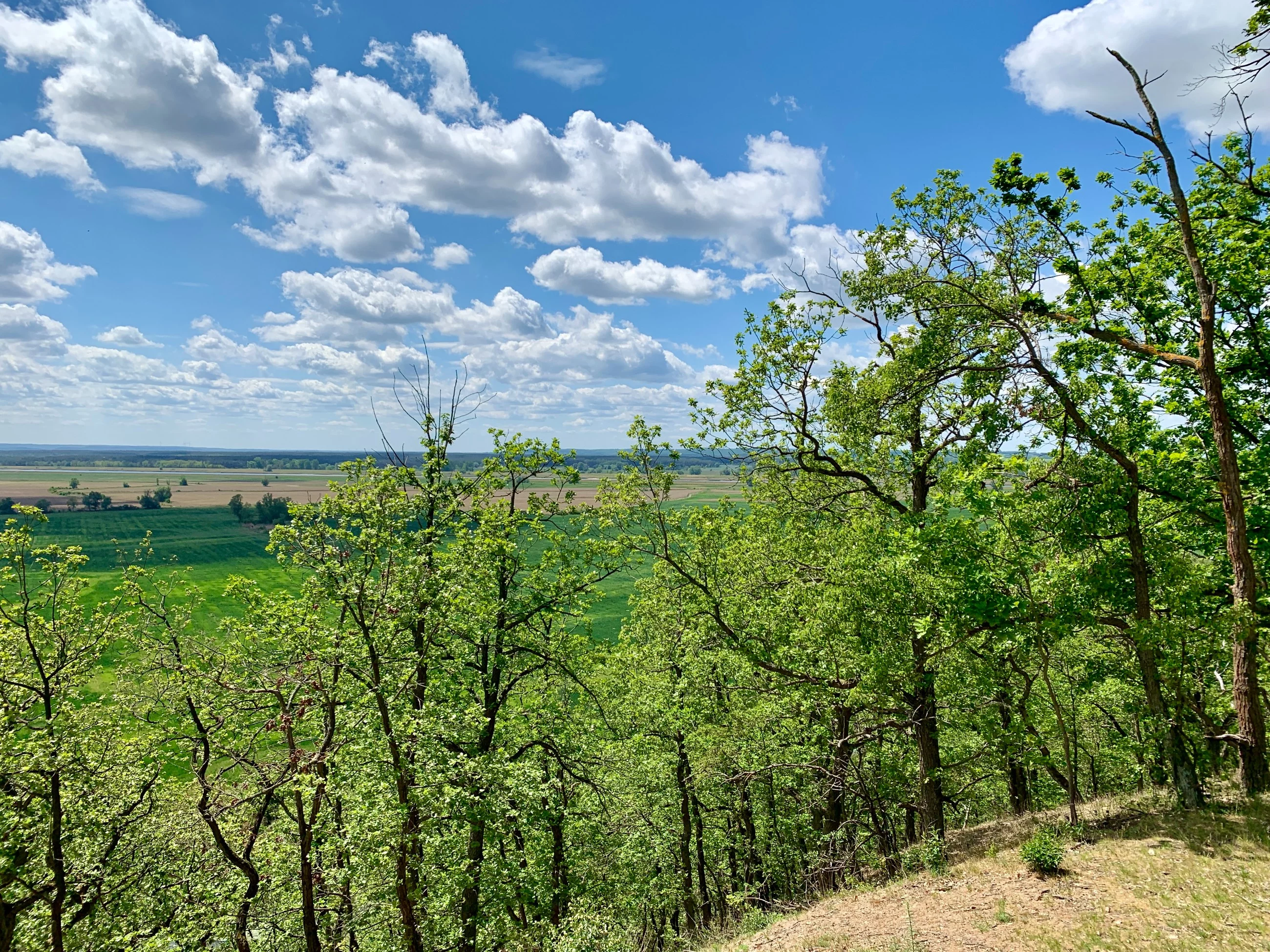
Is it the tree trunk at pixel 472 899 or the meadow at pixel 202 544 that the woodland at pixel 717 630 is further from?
the meadow at pixel 202 544

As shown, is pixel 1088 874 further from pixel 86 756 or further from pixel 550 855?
pixel 86 756

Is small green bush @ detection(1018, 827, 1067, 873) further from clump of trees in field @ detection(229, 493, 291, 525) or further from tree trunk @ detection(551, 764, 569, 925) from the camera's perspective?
clump of trees in field @ detection(229, 493, 291, 525)

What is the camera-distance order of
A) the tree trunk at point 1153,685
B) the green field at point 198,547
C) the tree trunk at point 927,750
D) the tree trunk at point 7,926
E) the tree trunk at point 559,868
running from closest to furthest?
1. the tree trunk at point 1153,685
2. the tree trunk at point 7,926
3. the tree trunk at point 927,750
4. the tree trunk at point 559,868
5. the green field at point 198,547

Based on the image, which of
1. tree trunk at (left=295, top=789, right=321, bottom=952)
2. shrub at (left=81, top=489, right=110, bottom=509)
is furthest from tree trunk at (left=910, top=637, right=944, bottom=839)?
shrub at (left=81, top=489, right=110, bottom=509)

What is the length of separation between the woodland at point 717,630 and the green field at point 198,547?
49833 millimetres

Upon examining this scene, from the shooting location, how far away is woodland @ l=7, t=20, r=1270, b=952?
1229cm

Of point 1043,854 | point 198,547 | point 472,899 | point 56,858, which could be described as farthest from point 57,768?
point 198,547

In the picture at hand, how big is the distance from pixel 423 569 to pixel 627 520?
717cm

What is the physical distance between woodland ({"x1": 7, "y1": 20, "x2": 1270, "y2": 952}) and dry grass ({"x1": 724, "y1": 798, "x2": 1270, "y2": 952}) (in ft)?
3.78

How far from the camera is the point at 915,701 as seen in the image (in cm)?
1811

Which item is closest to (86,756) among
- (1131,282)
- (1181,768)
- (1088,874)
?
(1088,874)

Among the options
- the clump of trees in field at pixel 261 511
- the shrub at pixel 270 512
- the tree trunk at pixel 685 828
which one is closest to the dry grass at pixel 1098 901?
the tree trunk at pixel 685 828

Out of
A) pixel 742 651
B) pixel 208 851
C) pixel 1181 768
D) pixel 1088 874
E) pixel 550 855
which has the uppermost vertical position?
pixel 742 651

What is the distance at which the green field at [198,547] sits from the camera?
8644 centimetres
